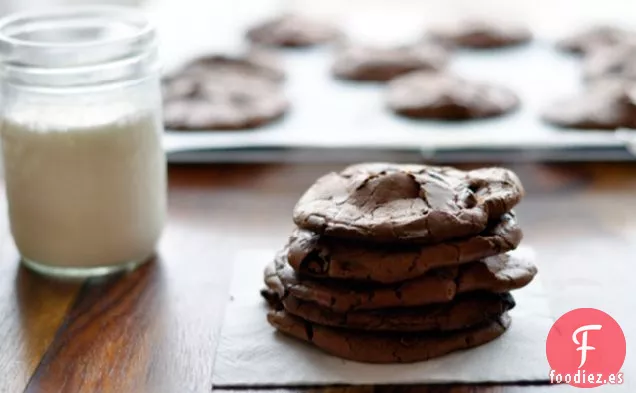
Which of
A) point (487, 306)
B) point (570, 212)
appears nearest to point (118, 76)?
point (487, 306)

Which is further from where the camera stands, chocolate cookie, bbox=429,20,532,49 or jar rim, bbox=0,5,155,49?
chocolate cookie, bbox=429,20,532,49

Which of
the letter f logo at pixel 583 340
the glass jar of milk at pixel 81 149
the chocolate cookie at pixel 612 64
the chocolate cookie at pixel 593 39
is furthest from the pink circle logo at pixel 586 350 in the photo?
the chocolate cookie at pixel 593 39

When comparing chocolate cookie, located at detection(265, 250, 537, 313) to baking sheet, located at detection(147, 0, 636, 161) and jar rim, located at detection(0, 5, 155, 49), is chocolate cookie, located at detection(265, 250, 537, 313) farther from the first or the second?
baking sheet, located at detection(147, 0, 636, 161)

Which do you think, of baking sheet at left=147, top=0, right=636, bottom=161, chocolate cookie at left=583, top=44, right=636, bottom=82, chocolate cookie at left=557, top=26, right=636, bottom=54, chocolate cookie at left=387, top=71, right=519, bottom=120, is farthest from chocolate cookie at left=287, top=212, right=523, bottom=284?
chocolate cookie at left=557, top=26, right=636, bottom=54

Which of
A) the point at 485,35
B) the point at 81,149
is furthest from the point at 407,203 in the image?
the point at 485,35

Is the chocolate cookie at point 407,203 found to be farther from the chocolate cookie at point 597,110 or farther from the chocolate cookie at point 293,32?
the chocolate cookie at point 293,32
